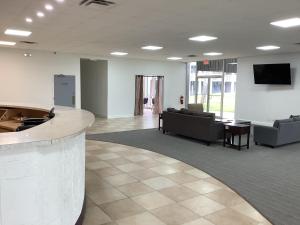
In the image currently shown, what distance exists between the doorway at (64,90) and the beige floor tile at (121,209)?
832 cm

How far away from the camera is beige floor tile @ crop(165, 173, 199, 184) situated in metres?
4.65

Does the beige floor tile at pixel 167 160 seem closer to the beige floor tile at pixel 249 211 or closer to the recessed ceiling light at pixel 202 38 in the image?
the beige floor tile at pixel 249 211

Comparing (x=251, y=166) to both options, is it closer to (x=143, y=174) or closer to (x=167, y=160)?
(x=167, y=160)

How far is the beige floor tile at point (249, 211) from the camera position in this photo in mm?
3354

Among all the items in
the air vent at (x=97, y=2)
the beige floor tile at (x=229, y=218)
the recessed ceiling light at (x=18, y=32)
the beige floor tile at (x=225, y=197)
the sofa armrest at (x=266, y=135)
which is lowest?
the beige floor tile at (x=229, y=218)

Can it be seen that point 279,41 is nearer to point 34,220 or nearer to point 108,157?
point 108,157

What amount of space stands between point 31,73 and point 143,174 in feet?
24.6

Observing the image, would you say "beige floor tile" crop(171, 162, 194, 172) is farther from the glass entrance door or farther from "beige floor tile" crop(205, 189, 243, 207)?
the glass entrance door

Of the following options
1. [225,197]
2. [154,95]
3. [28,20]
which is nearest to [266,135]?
[225,197]

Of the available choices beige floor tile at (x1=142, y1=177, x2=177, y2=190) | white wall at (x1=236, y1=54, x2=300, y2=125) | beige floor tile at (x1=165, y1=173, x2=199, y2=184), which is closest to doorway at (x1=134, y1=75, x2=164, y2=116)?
white wall at (x1=236, y1=54, x2=300, y2=125)

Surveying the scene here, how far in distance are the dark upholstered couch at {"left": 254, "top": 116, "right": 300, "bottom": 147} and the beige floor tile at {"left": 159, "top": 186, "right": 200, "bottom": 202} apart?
3.80m

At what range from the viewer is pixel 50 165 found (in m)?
2.28

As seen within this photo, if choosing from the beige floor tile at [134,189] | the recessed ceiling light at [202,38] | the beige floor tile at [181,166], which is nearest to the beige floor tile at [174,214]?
the beige floor tile at [134,189]

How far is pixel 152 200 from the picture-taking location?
3.85m
